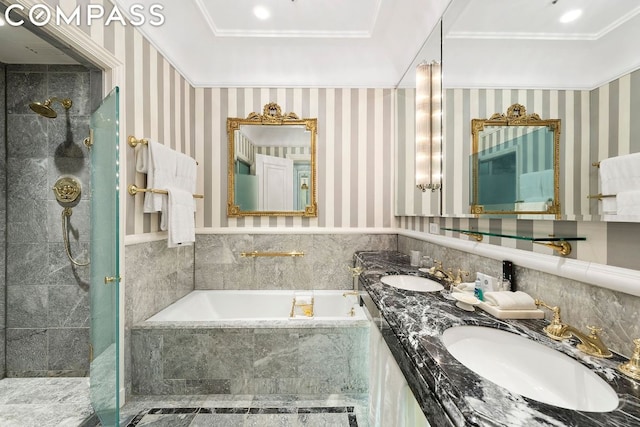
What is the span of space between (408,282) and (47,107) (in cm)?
277

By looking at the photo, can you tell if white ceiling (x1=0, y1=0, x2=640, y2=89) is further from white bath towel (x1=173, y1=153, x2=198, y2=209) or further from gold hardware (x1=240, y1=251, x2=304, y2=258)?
gold hardware (x1=240, y1=251, x2=304, y2=258)

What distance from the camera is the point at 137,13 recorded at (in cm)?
184

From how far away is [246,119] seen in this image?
8.96 feet

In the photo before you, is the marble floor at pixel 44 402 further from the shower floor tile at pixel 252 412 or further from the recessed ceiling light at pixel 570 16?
the recessed ceiling light at pixel 570 16

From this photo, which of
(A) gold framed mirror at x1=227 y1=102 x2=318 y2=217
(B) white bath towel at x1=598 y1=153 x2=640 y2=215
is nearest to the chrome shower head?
(A) gold framed mirror at x1=227 y1=102 x2=318 y2=217

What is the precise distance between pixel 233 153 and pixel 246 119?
37cm

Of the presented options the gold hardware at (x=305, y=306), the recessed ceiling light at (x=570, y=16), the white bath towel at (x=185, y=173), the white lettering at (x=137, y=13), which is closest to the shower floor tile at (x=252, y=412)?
the gold hardware at (x=305, y=306)

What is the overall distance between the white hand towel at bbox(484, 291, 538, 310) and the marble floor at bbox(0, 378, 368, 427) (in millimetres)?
1220

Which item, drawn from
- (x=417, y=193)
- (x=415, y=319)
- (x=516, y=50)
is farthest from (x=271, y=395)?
(x=516, y=50)

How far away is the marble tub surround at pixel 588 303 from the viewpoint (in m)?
0.73

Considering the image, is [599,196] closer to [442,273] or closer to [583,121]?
[583,121]

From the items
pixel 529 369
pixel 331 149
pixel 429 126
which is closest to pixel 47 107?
pixel 331 149

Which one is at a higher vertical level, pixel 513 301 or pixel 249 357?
pixel 513 301

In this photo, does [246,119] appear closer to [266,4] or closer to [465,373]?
[266,4]
